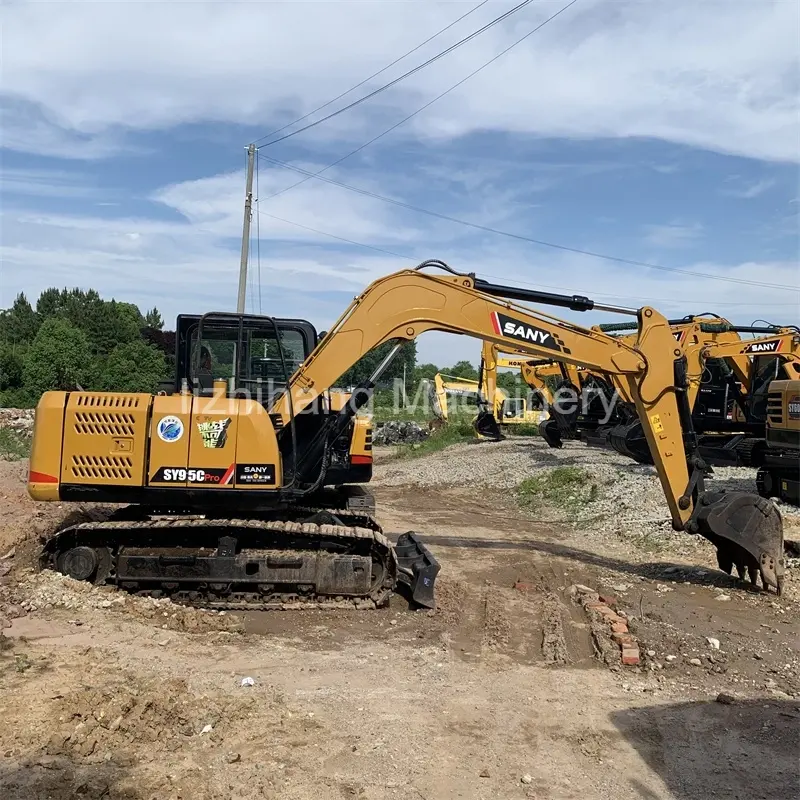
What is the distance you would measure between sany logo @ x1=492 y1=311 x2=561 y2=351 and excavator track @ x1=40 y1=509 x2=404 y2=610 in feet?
7.51

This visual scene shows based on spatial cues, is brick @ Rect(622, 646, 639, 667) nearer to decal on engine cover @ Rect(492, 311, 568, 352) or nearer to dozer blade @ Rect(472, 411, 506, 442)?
decal on engine cover @ Rect(492, 311, 568, 352)

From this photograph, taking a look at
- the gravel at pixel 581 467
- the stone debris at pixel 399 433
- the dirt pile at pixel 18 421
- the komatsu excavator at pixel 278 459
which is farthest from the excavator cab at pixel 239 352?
the stone debris at pixel 399 433

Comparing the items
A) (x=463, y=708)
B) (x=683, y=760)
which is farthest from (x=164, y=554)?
(x=683, y=760)

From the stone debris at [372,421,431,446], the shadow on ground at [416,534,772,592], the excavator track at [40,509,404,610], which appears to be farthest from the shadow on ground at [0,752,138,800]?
the stone debris at [372,421,431,446]

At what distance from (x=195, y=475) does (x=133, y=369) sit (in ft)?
126

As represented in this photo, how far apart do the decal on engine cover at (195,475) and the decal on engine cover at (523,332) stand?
2.82 metres

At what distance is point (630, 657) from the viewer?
5.60 meters

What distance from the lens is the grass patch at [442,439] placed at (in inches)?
909

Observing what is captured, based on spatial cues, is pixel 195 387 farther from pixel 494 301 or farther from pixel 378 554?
pixel 494 301

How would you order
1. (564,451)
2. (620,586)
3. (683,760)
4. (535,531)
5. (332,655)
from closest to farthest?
(683,760), (332,655), (620,586), (535,531), (564,451)

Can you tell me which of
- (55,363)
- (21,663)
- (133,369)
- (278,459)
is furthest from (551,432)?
(55,363)

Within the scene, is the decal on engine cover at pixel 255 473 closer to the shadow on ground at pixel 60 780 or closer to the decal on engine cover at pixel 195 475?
the decal on engine cover at pixel 195 475

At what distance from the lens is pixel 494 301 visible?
7168 mm

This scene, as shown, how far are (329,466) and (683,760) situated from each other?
4.20 metres
